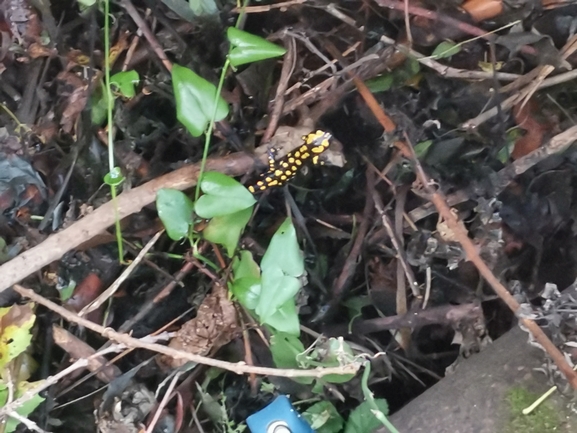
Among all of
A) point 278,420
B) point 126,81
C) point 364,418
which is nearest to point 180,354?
point 278,420

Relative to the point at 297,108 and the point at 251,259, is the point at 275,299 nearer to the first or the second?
the point at 251,259

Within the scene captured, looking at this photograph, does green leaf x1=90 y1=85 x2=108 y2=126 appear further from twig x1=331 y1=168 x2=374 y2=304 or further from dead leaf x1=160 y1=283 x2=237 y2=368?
twig x1=331 y1=168 x2=374 y2=304

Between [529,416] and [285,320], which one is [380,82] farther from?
[529,416]

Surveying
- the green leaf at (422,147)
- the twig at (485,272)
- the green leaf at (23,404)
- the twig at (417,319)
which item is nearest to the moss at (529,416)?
the twig at (485,272)

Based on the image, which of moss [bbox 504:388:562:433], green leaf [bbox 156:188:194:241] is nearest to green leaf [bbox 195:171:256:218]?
green leaf [bbox 156:188:194:241]

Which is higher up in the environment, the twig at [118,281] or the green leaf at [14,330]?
the twig at [118,281]

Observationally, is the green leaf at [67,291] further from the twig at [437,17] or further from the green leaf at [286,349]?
the twig at [437,17]
